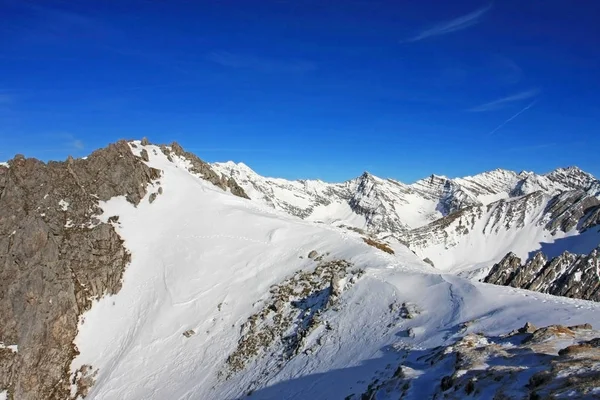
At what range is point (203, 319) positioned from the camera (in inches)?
1695

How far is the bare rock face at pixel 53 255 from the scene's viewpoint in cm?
4241

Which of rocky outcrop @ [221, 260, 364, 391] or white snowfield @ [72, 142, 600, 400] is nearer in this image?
white snowfield @ [72, 142, 600, 400]

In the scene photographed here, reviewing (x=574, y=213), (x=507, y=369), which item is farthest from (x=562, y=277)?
(x=574, y=213)

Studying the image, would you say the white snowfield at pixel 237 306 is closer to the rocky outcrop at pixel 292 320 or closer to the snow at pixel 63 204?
the rocky outcrop at pixel 292 320

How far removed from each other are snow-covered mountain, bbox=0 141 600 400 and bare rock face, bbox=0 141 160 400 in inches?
6.2

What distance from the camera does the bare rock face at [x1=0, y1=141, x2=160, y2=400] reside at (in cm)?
4241

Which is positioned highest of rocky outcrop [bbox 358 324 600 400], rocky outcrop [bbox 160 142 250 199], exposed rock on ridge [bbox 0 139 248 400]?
rocky outcrop [bbox 160 142 250 199]

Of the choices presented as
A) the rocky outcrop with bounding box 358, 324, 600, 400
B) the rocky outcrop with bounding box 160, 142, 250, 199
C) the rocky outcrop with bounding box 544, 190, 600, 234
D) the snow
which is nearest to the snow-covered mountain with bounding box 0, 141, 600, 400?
the rocky outcrop with bounding box 358, 324, 600, 400

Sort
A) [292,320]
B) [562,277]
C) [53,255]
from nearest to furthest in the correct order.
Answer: [292,320], [53,255], [562,277]

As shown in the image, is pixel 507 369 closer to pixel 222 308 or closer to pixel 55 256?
pixel 222 308

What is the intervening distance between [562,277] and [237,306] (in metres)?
84.5

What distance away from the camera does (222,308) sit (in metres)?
43.5

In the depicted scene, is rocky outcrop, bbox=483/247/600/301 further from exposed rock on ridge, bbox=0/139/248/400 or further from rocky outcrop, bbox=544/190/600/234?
rocky outcrop, bbox=544/190/600/234

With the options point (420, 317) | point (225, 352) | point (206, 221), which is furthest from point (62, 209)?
point (420, 317)
